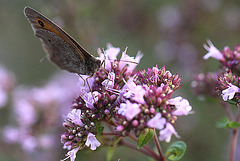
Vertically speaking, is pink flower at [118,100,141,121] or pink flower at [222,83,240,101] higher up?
pink flower at [222,83,240,101]

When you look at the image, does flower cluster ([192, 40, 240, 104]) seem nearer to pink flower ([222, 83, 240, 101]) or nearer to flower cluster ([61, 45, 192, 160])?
pink flower ([222, 83, 240, 101])

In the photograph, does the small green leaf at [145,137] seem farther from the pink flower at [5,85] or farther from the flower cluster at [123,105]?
the pink flower at [5,85]

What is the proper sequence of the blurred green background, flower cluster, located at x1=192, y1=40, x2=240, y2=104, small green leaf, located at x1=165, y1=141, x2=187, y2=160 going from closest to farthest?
flower cluster, located at x1=192, y1=40, x2=240, y2=104 < small green leaf, located at x1=165, y1=141, x2=187, y2=160 < the blurred green background

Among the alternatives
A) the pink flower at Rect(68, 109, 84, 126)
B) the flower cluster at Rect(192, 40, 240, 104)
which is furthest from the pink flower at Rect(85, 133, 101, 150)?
the flower cluster at Rect(192, 40, 240, 104)

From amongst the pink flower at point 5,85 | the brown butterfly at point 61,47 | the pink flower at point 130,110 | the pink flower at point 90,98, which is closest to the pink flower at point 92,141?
the pink flower at point 90,98

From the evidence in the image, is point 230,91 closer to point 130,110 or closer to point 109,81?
point 130,110

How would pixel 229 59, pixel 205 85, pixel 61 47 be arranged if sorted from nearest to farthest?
pixel 229 59 < pixel 61 47 < pixel 205 85

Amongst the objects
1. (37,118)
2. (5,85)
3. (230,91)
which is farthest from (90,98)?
(5,85)
